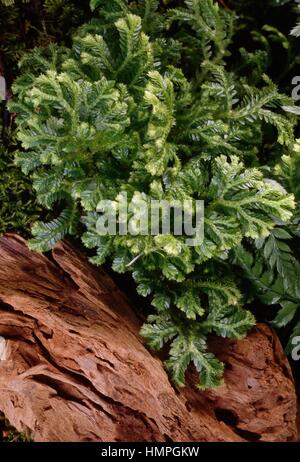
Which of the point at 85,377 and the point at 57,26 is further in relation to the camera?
the point at 57,26

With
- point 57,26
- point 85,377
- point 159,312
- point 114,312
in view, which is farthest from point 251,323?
point 57,26

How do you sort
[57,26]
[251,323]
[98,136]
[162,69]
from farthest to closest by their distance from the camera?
[57,26], [162,69], [251,323], [98,136]

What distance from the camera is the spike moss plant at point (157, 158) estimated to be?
211cm

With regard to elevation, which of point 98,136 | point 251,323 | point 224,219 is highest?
point 98,136

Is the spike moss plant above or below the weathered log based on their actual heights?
above

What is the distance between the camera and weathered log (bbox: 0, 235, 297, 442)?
214 centimetres

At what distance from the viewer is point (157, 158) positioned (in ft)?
6.90

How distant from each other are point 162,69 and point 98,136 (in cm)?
66

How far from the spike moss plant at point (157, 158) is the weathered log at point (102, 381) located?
114 mm

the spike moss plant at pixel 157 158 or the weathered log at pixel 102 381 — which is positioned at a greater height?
the spike moss plant at pixel 157 158

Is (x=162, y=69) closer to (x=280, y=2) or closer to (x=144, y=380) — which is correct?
(x=280, y=2)

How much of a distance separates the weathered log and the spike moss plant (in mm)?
114

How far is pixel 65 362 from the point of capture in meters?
2.17

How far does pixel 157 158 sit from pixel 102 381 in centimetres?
98
